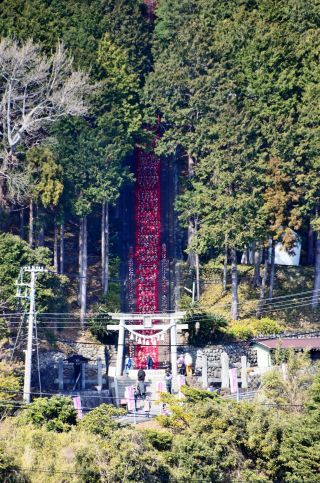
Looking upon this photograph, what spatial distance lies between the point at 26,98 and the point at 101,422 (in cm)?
2275

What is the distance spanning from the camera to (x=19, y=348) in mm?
54000

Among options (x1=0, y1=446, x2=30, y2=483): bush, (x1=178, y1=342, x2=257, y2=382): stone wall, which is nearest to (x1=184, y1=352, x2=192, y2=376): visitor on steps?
(x1=178, y1=342, x2=257, y2=382): stone wall

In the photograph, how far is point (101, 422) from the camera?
43375 millimetres

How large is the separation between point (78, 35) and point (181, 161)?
9610 millimetres

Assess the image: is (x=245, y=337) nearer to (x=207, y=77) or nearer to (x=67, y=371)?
(x=67, y=371)

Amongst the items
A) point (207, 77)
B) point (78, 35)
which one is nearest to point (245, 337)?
point (207, 77)

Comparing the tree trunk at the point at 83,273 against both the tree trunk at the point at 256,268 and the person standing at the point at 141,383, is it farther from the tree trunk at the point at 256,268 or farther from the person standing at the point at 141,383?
the tree trunk at the point at 256,268

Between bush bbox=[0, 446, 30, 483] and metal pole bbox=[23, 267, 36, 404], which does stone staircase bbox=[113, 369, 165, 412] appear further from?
bush bbox=[0, 446, 30, 483]

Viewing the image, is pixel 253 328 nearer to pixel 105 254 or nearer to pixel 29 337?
pixel 105 254

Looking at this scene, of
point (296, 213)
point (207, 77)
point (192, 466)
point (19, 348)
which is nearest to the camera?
point (192, 466)

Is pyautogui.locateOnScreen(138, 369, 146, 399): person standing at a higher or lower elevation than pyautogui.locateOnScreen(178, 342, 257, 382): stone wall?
lower

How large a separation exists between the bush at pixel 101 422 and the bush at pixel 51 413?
4.14 feet

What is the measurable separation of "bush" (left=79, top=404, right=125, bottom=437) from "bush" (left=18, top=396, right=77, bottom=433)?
126 cm

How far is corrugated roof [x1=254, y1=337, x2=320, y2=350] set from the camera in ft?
172
